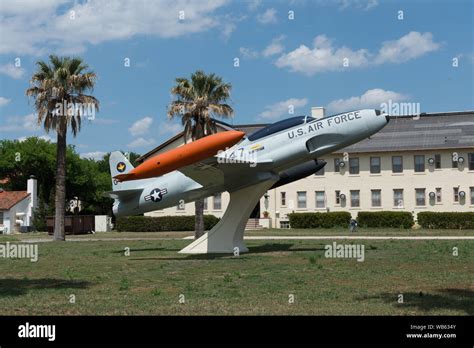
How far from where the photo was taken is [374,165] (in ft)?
184

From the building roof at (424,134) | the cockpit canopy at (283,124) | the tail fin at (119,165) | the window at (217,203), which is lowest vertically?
the window at (217,203)

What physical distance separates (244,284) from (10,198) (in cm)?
5436

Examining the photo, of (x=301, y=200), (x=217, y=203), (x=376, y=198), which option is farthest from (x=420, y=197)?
(x=217, y=203)

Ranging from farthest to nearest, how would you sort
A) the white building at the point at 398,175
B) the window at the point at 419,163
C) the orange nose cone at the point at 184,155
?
the window at the point at 419,163 < the white building at the point at 398,175 < the orange nose cone at the point at 184,155

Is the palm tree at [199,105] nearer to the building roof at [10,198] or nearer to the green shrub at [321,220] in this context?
the green shrub at [321,220]

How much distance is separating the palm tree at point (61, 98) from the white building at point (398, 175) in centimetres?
2204

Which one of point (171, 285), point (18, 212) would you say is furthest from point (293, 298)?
point (18, 212)

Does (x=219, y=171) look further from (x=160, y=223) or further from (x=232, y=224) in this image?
(x=160, y=223)

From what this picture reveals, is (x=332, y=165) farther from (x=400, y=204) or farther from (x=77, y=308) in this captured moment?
(x=77, y=308)

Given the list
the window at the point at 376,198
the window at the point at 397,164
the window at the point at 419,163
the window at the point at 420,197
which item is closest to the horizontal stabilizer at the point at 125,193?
the window at the point at 376,198

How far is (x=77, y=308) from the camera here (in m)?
10.6

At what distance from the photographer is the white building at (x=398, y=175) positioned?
53562 mm

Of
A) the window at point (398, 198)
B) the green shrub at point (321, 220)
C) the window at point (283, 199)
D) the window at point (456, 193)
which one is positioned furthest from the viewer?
the window at point (283, 199)

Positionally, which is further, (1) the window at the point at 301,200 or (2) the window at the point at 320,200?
(1) the window at the point at 301,200
